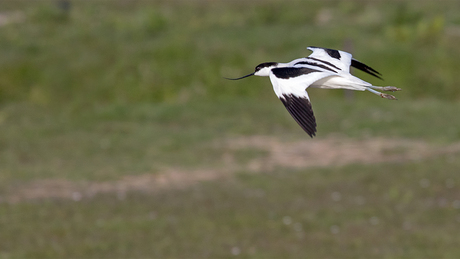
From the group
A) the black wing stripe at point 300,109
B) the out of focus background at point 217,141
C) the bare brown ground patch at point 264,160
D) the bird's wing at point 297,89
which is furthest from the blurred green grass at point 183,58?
the black wing stripe at point 300,109

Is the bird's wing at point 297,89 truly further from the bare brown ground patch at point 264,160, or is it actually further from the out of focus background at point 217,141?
the bare brown ground patch at point 264,160

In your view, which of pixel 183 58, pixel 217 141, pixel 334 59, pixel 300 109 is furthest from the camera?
pixel 183 58

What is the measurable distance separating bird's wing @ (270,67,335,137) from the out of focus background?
219 inches

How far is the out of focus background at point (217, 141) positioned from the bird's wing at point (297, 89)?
5564 mm

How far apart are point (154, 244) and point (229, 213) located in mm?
1707

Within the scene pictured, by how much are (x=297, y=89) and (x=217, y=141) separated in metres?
12.1

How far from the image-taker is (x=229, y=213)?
35.6 feet

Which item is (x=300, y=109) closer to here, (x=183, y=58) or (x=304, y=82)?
(x=304, y=82)

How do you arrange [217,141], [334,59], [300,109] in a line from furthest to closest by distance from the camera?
1. [217,141]
2. [334,59]
3. [300,109]

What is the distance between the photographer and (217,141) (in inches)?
614

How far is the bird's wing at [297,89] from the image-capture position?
3504 mm

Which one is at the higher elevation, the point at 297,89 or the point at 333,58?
the point at 297,89

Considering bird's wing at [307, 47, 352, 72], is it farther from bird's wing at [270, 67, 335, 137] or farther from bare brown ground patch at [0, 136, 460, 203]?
bare brown ground patch at [0, 136, 460, 203]

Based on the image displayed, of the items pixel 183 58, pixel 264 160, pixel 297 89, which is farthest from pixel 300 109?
pixel 183 58
